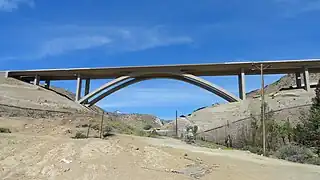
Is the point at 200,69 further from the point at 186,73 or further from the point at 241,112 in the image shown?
the point at 241,112

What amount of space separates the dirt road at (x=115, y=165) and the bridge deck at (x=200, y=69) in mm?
59503

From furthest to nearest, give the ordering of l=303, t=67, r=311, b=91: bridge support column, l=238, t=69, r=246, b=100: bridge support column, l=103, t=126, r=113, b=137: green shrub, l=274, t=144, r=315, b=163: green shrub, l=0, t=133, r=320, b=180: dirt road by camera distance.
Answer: l=238, t=69, r=246, b=100: bridge support column → l=303, t=67, r=311, b=91: bridge support column → l=103, t=126, r=113, b=137: green shrub → l=274, t=144, r=315, b=163: green shrub → l=0, t=133, r=320, b=180: dirt road

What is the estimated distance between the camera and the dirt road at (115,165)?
629 inches

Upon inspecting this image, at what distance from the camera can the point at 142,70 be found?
8319 centimetres

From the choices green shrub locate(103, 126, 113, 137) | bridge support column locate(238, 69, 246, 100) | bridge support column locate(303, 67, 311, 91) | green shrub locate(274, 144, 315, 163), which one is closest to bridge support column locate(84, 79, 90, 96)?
bridge support column locate(238, 69, 246, 100)

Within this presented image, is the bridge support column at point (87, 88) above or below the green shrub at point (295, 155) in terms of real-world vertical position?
above

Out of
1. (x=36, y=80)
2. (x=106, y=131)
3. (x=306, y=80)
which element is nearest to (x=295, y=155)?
(x=106, y=131)

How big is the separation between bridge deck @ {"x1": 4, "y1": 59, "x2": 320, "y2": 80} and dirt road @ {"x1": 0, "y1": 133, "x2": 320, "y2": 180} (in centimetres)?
5950

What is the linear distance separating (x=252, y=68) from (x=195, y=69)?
12.2 metres

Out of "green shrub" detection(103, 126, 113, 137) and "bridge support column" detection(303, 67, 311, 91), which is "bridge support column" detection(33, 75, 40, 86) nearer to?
"green shrub" detection(103, 126, 113, 137)

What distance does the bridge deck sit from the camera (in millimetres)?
78500

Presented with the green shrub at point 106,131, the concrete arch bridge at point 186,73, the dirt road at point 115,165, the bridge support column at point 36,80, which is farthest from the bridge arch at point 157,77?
the dirt road at point 115,165

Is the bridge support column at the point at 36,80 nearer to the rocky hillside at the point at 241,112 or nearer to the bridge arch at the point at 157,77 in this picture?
the bridge arch at the point at 157,77

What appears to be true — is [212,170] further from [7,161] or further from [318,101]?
[318,101]
